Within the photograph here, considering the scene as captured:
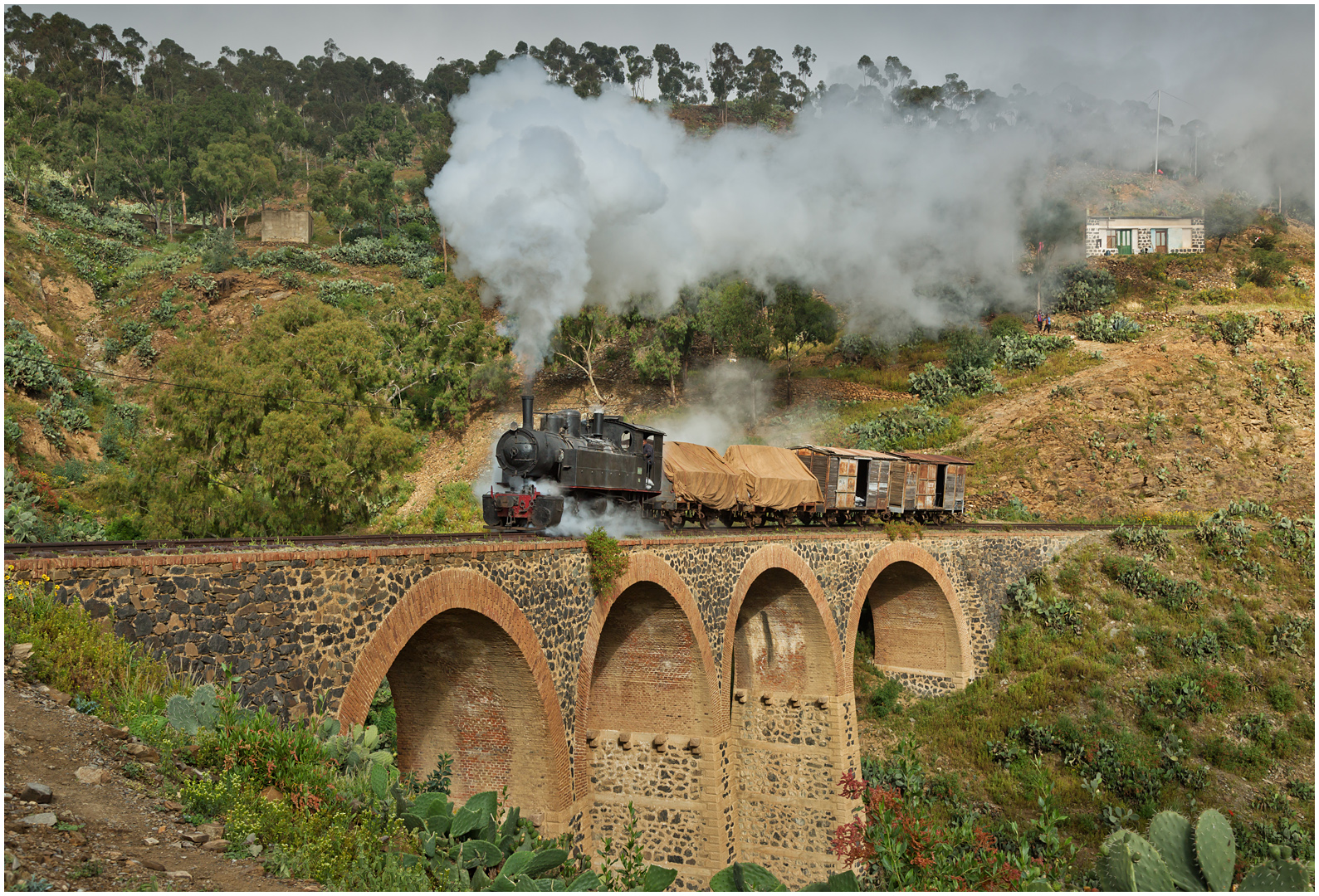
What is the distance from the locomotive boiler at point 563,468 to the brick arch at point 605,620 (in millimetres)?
1680

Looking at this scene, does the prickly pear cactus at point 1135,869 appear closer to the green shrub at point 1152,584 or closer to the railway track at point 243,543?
the railway track at point 243,543

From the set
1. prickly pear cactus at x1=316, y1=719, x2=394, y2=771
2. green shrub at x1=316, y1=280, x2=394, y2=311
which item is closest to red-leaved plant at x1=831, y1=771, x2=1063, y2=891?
prickly pear cactus at x1=316, y1=719, x2=394, y2=771

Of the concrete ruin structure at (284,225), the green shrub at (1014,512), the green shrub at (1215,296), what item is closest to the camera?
the green shrub at (1014,512)

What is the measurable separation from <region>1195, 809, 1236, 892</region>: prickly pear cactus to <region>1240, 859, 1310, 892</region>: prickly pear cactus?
0.53 feet

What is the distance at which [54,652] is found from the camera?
772 cm

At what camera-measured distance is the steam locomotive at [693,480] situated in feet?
53.7

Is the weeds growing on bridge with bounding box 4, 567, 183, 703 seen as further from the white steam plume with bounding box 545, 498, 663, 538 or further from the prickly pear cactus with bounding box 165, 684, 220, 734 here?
the white steam plume with bounding box 545, 498, 663, 538

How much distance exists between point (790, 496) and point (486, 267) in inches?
384

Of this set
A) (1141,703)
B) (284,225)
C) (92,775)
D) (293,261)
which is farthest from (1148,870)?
Result: (284,225)

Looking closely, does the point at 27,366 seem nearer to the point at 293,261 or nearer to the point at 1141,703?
the point at 293,261

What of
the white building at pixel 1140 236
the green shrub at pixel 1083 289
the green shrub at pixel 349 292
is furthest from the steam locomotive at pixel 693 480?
the white building at pixel 1140 236

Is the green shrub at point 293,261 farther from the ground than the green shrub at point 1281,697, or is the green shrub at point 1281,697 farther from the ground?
the green shrub at point 293,261

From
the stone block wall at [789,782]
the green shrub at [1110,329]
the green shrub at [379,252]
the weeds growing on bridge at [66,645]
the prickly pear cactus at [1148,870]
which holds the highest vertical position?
the green shrub at [379,252]

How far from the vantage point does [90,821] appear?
6.36 m
